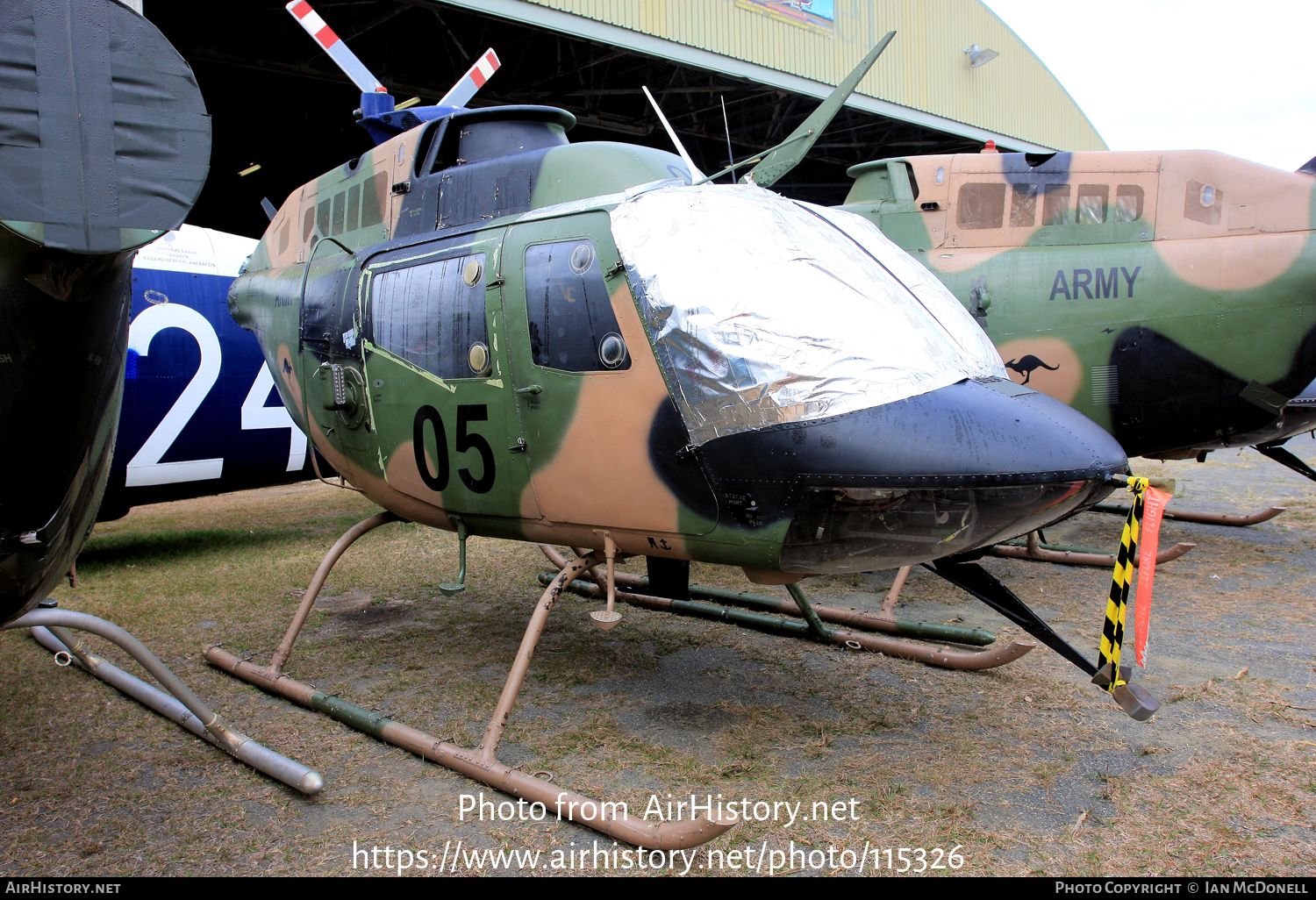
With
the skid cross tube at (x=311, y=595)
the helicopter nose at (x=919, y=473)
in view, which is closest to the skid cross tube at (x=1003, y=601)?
the helicopter nose at (x=919, y=473)

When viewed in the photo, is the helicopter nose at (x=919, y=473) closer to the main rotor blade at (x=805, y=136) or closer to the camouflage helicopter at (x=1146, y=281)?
the main rotor blade at (x=805, y=136)

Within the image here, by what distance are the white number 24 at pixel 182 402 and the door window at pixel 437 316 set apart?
4.11m

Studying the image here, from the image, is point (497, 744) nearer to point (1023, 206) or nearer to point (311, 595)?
point (311, 595)

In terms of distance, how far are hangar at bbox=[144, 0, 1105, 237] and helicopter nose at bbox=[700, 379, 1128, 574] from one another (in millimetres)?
9906

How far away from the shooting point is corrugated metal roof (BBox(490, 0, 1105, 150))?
525 inches

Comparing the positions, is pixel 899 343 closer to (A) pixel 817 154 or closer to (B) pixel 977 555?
(B) pixel 977 555

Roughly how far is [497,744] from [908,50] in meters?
18.5

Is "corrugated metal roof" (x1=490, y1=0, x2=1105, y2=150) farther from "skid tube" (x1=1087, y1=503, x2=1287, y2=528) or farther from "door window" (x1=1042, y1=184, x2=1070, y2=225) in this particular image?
"skid tube" (x1=1087, y1=503, x2=1287, y2=528)

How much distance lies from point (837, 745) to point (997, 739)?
2.41 ft

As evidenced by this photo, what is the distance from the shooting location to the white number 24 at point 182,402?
760 centimetres
